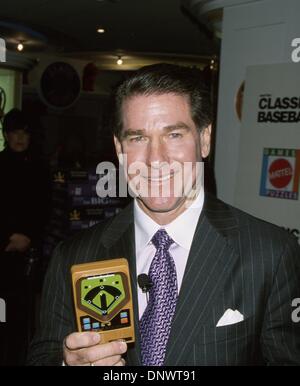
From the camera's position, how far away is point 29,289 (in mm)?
3209

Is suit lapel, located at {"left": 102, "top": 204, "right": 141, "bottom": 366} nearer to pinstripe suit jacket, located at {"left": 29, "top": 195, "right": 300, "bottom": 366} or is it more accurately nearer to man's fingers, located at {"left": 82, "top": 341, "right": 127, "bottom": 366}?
pinstripe suit jacket, located at {"left": 29, "top": 195, "right": 300, "bottom": 366}

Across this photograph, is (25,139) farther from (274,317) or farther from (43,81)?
(43,81)

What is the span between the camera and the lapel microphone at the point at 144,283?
1191mm

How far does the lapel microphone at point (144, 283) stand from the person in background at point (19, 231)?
2116 mm

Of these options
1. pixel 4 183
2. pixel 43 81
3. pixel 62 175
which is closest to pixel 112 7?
pixel 62 175

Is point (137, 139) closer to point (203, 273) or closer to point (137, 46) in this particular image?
point (203, 273)

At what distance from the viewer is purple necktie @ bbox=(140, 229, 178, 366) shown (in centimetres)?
117

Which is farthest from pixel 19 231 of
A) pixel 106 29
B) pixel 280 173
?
pixel 106 29

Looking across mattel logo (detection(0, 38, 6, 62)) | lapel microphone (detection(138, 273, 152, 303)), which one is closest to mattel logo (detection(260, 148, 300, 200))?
lapel microphone (detection(138, 273, 152, 303))

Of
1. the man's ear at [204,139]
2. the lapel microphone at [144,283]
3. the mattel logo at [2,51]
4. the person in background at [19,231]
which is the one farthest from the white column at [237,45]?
the mattel logo at [2,51]

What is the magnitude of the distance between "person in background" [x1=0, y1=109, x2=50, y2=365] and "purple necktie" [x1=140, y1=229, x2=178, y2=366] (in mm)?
2111

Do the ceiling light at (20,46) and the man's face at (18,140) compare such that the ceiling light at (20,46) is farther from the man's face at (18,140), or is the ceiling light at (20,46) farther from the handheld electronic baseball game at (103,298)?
the handheld electronic baseball game at (103,298)

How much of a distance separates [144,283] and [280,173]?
7.72 ft
